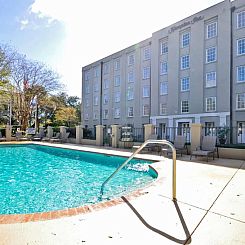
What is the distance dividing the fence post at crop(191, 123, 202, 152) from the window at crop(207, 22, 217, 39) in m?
19.2

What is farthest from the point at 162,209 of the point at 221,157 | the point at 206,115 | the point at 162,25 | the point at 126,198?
the point at 162,25

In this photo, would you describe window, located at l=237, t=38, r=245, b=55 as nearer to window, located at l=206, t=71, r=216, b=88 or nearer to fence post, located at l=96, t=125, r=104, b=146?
window, located at l=206, t=71, r=216, b=88

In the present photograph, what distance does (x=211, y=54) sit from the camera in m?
27.9

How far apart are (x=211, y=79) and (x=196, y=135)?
17.1m

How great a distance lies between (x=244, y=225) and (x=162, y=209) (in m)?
1.36

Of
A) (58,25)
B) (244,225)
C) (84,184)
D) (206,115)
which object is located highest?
(58,25)

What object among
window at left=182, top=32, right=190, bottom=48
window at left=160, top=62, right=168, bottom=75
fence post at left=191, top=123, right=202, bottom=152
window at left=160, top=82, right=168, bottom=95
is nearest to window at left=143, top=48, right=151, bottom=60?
window at left=160, top=62, right=168, bottom=75

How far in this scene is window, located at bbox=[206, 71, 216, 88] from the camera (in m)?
27.4

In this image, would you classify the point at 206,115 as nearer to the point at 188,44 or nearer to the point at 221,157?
the point at 188,44

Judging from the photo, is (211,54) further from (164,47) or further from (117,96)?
(117,96)

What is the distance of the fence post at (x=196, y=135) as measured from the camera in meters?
12.8

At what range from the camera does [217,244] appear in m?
3.04

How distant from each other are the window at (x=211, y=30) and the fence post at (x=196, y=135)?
19.2m

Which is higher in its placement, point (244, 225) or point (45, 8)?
point (45, 8)
